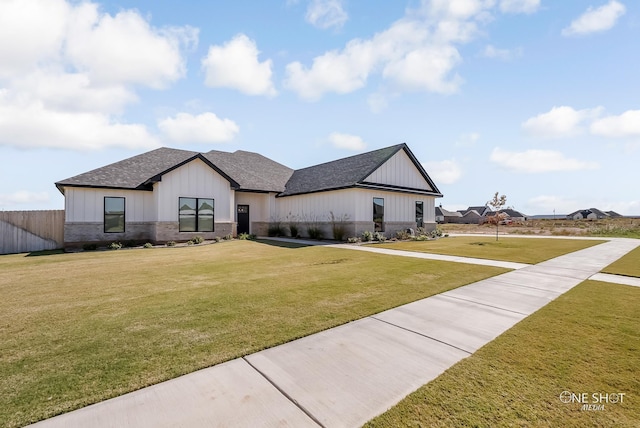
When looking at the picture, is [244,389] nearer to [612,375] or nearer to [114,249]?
[612,375]

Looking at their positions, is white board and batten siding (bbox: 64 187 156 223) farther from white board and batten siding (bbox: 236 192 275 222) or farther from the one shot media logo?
the one shot media logo

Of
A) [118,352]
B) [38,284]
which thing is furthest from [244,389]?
[38,284]

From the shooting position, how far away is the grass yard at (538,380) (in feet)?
8.04

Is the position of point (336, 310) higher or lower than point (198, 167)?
lower

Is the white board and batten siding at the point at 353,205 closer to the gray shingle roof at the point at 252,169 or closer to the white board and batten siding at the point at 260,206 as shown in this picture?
the white board and batten siding at the point at 260,206

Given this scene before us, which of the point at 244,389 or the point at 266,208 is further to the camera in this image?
the point at 266,208

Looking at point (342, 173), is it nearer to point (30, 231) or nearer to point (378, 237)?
point (378, 237)

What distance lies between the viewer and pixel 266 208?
24.5 metres

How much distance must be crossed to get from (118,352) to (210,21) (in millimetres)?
11178

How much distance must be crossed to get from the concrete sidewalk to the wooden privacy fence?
18554 mm

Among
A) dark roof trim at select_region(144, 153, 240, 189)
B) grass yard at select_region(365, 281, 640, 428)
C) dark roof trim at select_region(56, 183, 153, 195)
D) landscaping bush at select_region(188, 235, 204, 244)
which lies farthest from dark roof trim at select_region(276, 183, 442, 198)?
grass yard at select_region(365, 281, 640, 428)

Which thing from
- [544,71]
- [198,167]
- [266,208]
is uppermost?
[544,71]

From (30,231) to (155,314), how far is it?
16763 mm

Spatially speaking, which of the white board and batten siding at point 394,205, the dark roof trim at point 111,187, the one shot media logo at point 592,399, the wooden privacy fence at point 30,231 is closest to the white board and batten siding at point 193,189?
the dark roof trim at point 111,187
